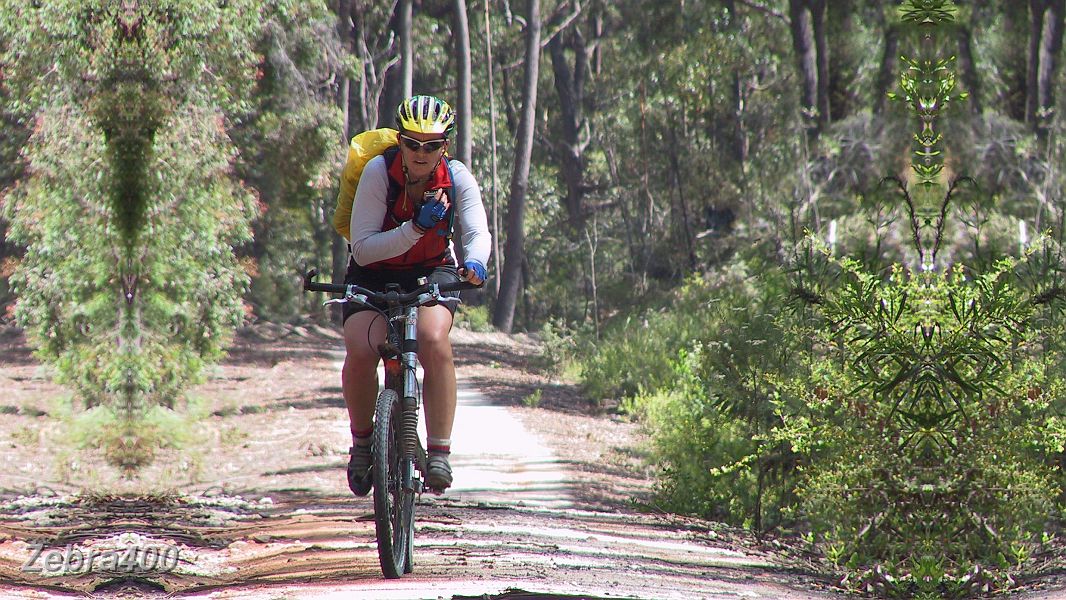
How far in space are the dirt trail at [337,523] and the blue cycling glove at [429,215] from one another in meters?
1.62

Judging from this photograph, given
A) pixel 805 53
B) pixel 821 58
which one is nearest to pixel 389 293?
pixel 821 58

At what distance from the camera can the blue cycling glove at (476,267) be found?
6.08 metres

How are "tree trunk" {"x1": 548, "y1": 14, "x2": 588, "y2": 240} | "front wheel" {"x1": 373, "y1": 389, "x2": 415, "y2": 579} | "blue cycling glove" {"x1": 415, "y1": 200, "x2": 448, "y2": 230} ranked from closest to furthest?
Result: "front wheel" {"x1": 373, "y1": 389, "x2": 415, "y2": 579} < "blue cycling glove" {"x1": 415, "y1": 200, "x2": 448, "y2": 230} < "tree trunk" {"x1": 548, "y1": 14, "x2": 588, "y2": 240}

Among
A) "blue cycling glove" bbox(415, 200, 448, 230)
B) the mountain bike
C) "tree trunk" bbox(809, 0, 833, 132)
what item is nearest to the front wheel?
the mountain bike

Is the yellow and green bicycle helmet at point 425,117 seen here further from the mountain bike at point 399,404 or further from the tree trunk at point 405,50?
the tree trunk at point 405,50

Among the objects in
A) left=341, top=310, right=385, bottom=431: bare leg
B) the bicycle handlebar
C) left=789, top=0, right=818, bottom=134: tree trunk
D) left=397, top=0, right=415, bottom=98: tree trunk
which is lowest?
left=341, top=310, right=385, bottom=431: bare leg

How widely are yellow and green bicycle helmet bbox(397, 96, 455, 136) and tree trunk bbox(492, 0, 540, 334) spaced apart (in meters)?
23.5

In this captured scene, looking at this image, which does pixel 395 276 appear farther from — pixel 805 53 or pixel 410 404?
pixel 805 53

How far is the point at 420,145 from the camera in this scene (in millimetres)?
6055

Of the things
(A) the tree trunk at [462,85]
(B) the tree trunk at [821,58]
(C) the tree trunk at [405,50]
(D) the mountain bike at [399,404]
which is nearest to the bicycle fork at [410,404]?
(D) the mountain bike at [399,404]

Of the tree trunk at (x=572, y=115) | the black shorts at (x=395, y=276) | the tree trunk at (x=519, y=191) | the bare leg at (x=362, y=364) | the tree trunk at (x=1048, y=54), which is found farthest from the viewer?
the tree trunk at (x=572, y=115)

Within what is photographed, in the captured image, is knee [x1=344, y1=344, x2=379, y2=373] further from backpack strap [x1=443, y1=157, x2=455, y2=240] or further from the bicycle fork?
backpack strap [x1=443, y1=157, x2=455, y2=240]

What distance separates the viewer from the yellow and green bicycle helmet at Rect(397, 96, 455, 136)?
6.02 meters

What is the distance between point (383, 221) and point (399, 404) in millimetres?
877
